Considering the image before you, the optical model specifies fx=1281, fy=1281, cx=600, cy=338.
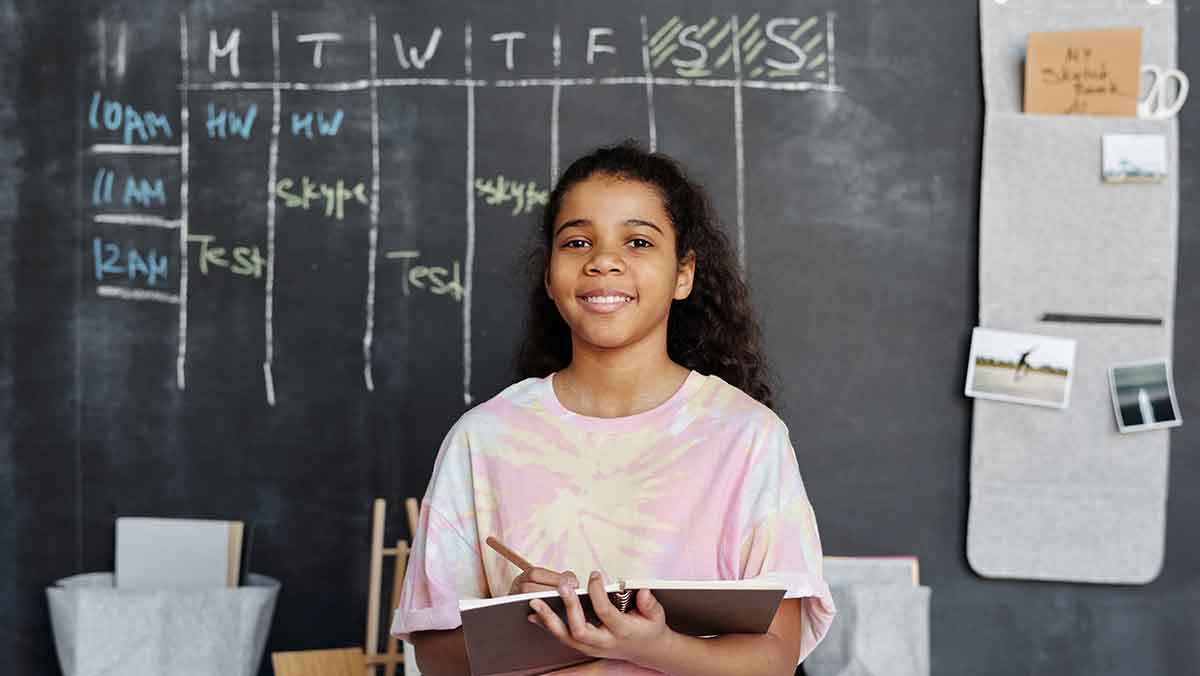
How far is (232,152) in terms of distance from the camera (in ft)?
8.93

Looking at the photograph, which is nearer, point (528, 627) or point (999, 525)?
point (528, 627)

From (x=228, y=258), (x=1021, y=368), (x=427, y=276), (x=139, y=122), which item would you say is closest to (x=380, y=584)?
(x=427, y=276)

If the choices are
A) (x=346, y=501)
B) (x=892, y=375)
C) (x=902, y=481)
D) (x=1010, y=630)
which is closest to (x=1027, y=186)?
(x=892, y=375)

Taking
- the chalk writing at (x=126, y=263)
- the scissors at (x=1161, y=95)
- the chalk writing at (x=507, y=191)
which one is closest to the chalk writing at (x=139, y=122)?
the chalk writing at (x=126, y=263)

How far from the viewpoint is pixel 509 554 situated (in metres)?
1.26

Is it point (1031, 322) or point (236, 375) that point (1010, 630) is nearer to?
point (1031, 322)

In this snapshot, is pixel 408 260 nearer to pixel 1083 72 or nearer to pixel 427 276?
pixel 427 276

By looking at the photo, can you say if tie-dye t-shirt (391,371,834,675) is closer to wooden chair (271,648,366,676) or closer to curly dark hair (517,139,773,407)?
curly dark hair (517,139,773,407)

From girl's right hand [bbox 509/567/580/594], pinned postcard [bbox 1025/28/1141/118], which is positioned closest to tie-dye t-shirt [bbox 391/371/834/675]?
girl's right hand [bbox 509/567/580/594]

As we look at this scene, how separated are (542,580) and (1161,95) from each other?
6.52 feet

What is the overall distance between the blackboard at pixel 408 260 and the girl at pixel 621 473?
3.91 ft

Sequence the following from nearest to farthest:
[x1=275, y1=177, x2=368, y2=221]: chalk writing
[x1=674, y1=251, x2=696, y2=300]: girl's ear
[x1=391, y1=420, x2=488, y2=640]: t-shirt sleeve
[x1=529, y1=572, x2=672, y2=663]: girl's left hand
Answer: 1. [x1=529, y1=572, x2=672, y2=663]: girl's left hand
2. [x1=391, y1=420, x2=488, y2=640]: t-shirt sleeve
3. [x1=674, y1=251, x2=696, y2=300]: girl's ear
4. [x1=275, y1=177, x2=368, y2=221]: chalk writing

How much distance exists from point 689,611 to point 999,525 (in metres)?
1.57

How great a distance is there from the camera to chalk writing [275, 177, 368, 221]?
270cm
